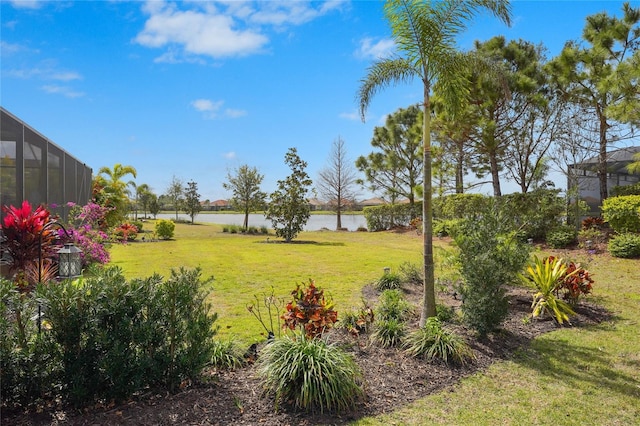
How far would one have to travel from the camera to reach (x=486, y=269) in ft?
15.3

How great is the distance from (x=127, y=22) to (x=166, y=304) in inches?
189

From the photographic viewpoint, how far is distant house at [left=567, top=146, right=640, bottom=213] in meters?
15.7

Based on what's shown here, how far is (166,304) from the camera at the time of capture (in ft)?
10.8

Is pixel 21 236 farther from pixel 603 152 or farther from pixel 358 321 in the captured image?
pixel 603 152

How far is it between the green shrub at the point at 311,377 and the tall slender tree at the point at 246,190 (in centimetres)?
2299

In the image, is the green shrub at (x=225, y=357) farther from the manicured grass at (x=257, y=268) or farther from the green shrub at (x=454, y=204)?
the green shrub at (x=454, y=204)

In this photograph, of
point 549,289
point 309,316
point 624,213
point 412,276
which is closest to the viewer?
point 309,316

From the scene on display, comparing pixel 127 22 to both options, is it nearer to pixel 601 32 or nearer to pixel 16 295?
pixel 16 295

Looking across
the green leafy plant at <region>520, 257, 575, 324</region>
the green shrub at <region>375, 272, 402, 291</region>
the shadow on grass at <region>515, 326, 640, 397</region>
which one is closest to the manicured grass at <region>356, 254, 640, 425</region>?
the shadow on grass at <region>515, 326, 640, 397</region>

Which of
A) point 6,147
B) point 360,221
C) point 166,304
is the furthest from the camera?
point 360,221

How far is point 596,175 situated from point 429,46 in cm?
1554

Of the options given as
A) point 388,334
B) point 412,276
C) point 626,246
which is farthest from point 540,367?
point 626,246

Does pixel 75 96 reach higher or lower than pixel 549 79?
lower

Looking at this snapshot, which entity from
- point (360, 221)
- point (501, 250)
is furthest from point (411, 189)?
point (501, 250)
